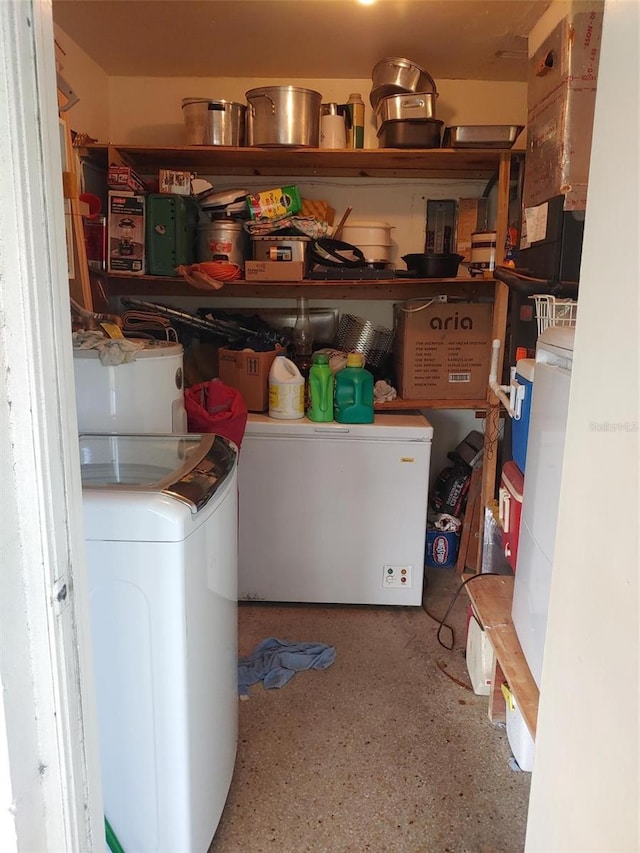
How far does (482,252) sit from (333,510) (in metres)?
1.36

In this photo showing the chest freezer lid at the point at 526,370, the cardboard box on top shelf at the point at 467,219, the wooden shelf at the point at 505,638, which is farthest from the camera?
the cardboard box on top shelf at the point at 467,219

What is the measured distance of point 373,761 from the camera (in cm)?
184

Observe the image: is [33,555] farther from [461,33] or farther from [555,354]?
[461,33]

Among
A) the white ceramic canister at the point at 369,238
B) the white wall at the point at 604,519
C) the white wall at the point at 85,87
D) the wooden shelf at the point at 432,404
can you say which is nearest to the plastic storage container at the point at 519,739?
the white wall at the point at 604,519

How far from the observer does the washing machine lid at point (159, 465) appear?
3.97 feet

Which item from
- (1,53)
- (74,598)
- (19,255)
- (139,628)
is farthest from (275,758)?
(1,53)

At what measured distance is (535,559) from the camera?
4.23 ft

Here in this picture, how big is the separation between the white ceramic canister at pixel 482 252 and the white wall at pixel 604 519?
6.68 ft

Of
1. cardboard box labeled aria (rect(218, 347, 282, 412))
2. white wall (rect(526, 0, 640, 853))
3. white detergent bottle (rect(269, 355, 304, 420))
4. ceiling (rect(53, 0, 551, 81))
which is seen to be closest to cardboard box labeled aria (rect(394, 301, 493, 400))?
white detergent bottle (rect(269, 355, 304, 420))

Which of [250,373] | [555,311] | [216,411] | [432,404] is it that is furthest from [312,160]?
[555,311]

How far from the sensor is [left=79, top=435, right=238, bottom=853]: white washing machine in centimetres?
116

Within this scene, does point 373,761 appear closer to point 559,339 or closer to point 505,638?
point 505,638

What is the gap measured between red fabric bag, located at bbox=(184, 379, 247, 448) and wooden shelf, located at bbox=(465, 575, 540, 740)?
94 centimetres

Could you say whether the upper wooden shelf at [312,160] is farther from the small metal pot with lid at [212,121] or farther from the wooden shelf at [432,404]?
the wooden shelf at [432,404]
